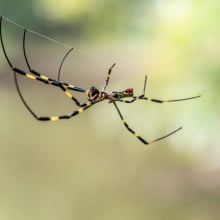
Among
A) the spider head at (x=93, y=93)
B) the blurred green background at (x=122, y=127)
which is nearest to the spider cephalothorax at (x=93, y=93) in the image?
the spider head at (x=93, y=93)

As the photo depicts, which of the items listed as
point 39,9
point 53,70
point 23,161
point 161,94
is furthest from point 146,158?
point 39,9

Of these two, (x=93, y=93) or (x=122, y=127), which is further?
(x=122, y=127)

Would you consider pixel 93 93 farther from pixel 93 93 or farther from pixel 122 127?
pixel 122 127

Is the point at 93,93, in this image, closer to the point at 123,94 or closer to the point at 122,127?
the point at 123,94

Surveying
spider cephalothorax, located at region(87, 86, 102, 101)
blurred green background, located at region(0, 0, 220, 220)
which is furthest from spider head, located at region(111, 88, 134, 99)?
blurred green background, located at region(0, 0, 220, 220)

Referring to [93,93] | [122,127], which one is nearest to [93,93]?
[93,93]

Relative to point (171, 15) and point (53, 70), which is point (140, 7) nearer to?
point (171, 15)
